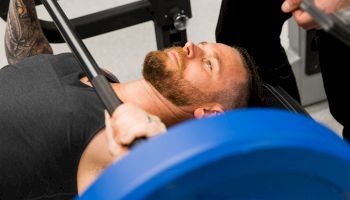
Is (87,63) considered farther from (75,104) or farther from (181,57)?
(181,57)

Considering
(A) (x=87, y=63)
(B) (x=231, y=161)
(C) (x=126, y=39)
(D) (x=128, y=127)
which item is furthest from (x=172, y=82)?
(C) (x=126, y=39)

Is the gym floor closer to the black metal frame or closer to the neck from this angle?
the black metal frame

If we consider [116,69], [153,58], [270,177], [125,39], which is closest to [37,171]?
[153,58]

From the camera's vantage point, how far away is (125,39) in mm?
2650

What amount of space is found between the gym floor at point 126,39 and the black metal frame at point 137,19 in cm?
67

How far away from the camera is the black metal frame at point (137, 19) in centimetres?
175

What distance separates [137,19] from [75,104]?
0.61 m

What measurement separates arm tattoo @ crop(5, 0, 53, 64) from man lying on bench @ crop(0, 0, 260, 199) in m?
0.20

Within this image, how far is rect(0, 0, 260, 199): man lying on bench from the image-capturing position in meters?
1.29

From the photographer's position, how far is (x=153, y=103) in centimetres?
147

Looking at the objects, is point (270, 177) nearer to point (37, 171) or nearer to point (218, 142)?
point (218, 142)

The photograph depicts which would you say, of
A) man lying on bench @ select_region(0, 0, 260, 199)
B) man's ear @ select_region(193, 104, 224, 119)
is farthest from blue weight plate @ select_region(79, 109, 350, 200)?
man's ear @ select_region(193, 104, 224, 119)

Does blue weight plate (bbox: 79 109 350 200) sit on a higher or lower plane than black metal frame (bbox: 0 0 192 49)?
higher

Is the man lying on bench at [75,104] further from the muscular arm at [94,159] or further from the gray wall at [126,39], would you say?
the gray wall at [126,39]
